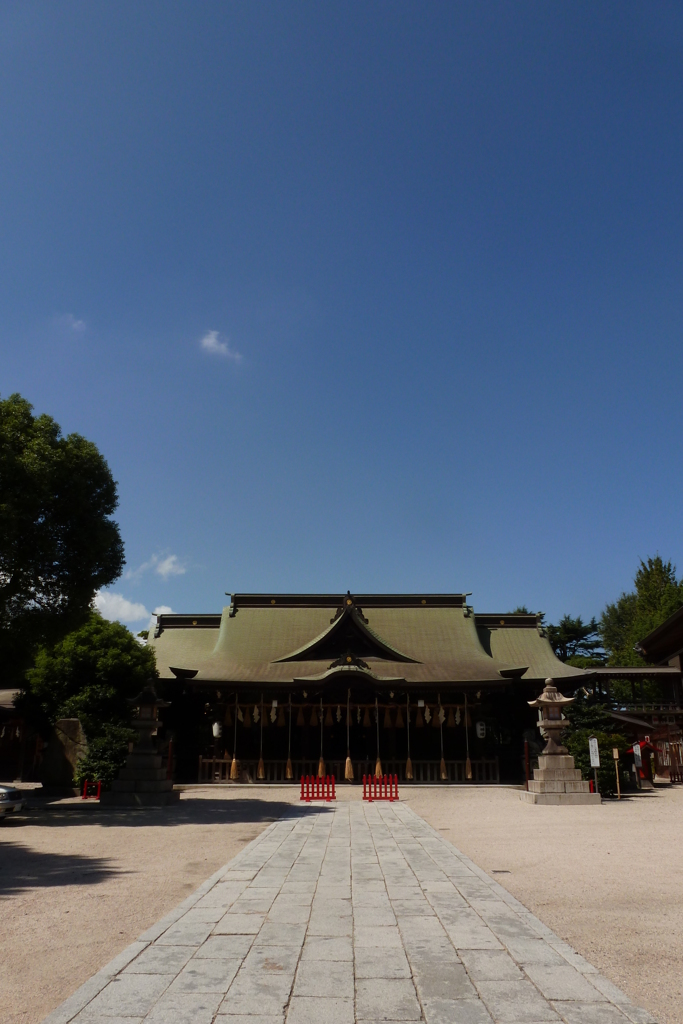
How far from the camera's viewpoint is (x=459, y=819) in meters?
15.4

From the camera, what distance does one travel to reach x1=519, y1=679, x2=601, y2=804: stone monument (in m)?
18.4

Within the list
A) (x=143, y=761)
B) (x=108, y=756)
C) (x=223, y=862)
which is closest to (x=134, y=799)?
(x=143, y=761)

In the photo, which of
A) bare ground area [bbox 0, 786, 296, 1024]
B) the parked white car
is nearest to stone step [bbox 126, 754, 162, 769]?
bare ground area [bbox 0, 786, 296, 1024]

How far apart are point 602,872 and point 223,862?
17.8 ft

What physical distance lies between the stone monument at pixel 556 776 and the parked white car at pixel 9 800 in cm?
1338

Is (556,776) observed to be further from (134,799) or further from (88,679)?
(88,679)

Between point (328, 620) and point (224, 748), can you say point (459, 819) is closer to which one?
point (224, 748)

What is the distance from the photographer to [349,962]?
4.94 m

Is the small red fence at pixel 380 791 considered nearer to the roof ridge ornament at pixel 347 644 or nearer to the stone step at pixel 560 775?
the stone step at pixel 560 775

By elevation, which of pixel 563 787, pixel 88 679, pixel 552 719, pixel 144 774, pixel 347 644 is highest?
pixel 347 644

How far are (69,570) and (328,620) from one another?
1752 cm

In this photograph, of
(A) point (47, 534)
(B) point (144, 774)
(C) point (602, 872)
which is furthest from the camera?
(B) point (144, 774)

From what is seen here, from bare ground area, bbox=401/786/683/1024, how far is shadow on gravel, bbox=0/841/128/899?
17.8 feet

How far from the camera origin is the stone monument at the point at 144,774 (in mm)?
17672
